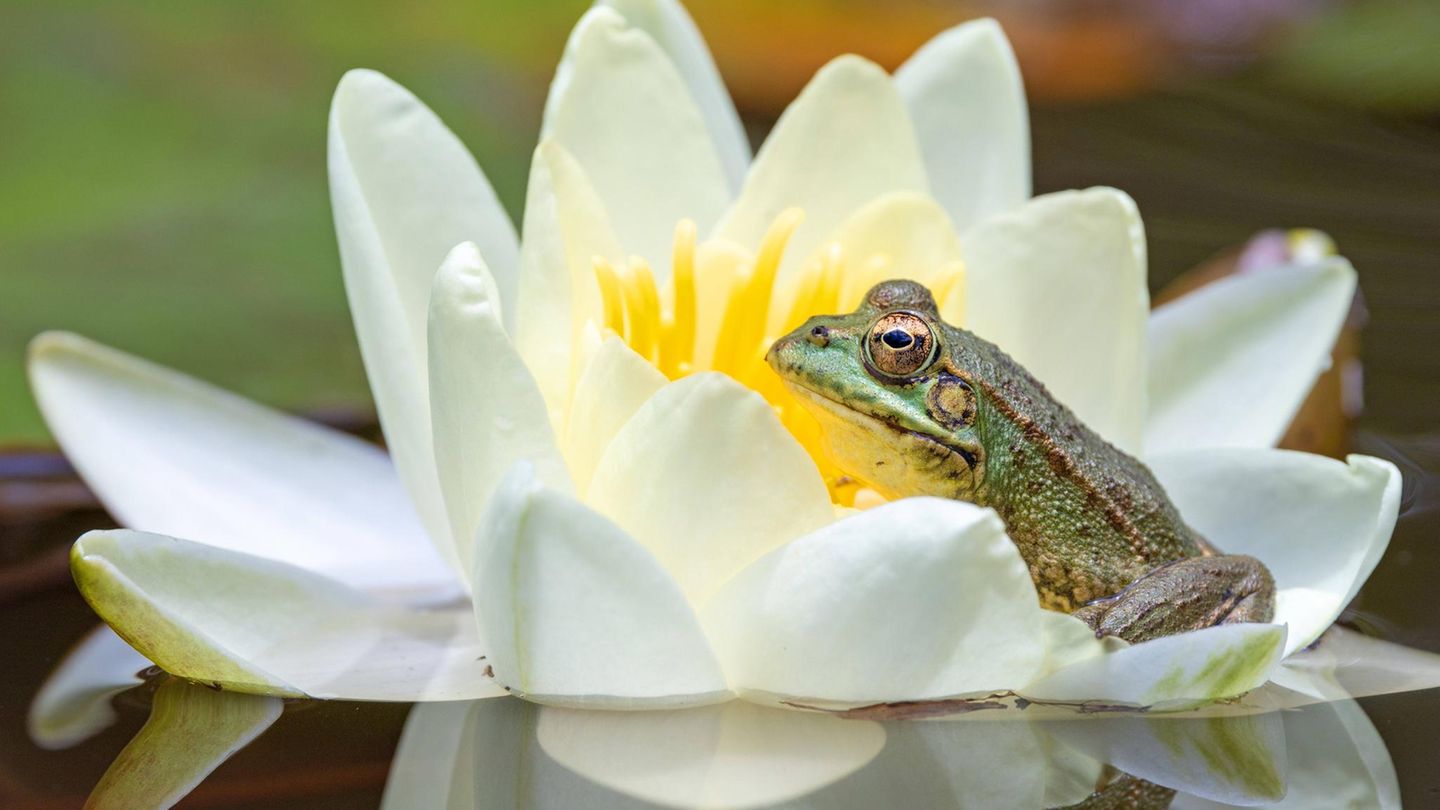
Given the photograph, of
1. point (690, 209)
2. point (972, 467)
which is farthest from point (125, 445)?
point (972, 467)

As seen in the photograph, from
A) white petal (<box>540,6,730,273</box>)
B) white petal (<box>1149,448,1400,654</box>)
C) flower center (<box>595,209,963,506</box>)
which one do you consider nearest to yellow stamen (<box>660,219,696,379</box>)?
flower center (<box>595,209,963,506</box>)

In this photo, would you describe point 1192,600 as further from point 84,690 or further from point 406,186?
point 84,690

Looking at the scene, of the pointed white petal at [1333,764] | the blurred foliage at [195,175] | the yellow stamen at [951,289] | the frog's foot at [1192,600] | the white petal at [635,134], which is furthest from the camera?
the blurred foliage at [195,175]

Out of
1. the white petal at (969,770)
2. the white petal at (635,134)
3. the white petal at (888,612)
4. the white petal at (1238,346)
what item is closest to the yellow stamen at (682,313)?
the white petal at (635,134)

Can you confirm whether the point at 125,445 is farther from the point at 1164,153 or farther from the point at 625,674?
the point at 1164,153

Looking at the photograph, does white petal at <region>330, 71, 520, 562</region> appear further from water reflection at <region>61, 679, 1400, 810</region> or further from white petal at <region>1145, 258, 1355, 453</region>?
white petal at <region>1145, 258, 1355, 453</region>

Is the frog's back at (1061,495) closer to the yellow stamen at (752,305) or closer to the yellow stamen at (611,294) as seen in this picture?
the yellow stamen at (752,305)

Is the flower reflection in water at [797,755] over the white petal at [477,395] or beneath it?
beneath

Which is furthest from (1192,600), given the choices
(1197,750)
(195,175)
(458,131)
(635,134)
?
(195,175)

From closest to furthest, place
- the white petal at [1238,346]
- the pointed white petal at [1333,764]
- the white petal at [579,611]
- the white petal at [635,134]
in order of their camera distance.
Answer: the white petal at [579,611] → the pointed white petal at [1333,764] → the white petal at [635,134] → the white petal at [1238,346]
